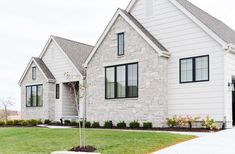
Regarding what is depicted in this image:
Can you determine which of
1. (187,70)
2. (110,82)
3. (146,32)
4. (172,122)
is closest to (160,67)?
(187,70)

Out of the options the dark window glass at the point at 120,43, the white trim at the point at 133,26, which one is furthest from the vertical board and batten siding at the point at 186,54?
the dark window glass at the point at 120,43

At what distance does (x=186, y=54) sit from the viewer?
20.0 metres

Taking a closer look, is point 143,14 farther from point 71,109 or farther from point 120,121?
point 71,109

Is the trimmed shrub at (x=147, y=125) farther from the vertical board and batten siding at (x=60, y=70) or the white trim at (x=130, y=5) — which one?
the vertical board and batten siding at (x=60, y=70)

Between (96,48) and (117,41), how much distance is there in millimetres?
1727

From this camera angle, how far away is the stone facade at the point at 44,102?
29.4 metres

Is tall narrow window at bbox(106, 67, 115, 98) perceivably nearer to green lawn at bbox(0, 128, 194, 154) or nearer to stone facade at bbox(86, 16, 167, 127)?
stone facade at bbox(86, 16, 167, 127)

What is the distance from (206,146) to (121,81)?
1048cm

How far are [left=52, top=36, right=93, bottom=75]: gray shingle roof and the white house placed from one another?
480cm

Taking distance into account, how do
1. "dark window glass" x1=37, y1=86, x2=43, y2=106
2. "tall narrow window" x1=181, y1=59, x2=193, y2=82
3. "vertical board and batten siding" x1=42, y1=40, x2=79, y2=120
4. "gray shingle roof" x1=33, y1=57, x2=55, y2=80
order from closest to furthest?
1. "tall narrow window" x1=181, y1=59, x2=193, y2=82
2. "vertical board and batten siding" x1=42, y1=40, x2=79, y2=120
3. "gray shingle roof" x1=33, y1=57, x2=55, y2=80
4. "dark window glass" x1=37, y1=86, x2=43, y2=106

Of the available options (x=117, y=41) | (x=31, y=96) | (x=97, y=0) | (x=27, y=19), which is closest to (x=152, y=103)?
(x=117, y=41)

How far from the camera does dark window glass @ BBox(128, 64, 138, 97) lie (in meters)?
21.6

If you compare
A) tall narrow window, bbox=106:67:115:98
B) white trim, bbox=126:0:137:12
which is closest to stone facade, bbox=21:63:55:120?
tall narrow window, bbox=106:67:115:98

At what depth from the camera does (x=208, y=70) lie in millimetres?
19031
